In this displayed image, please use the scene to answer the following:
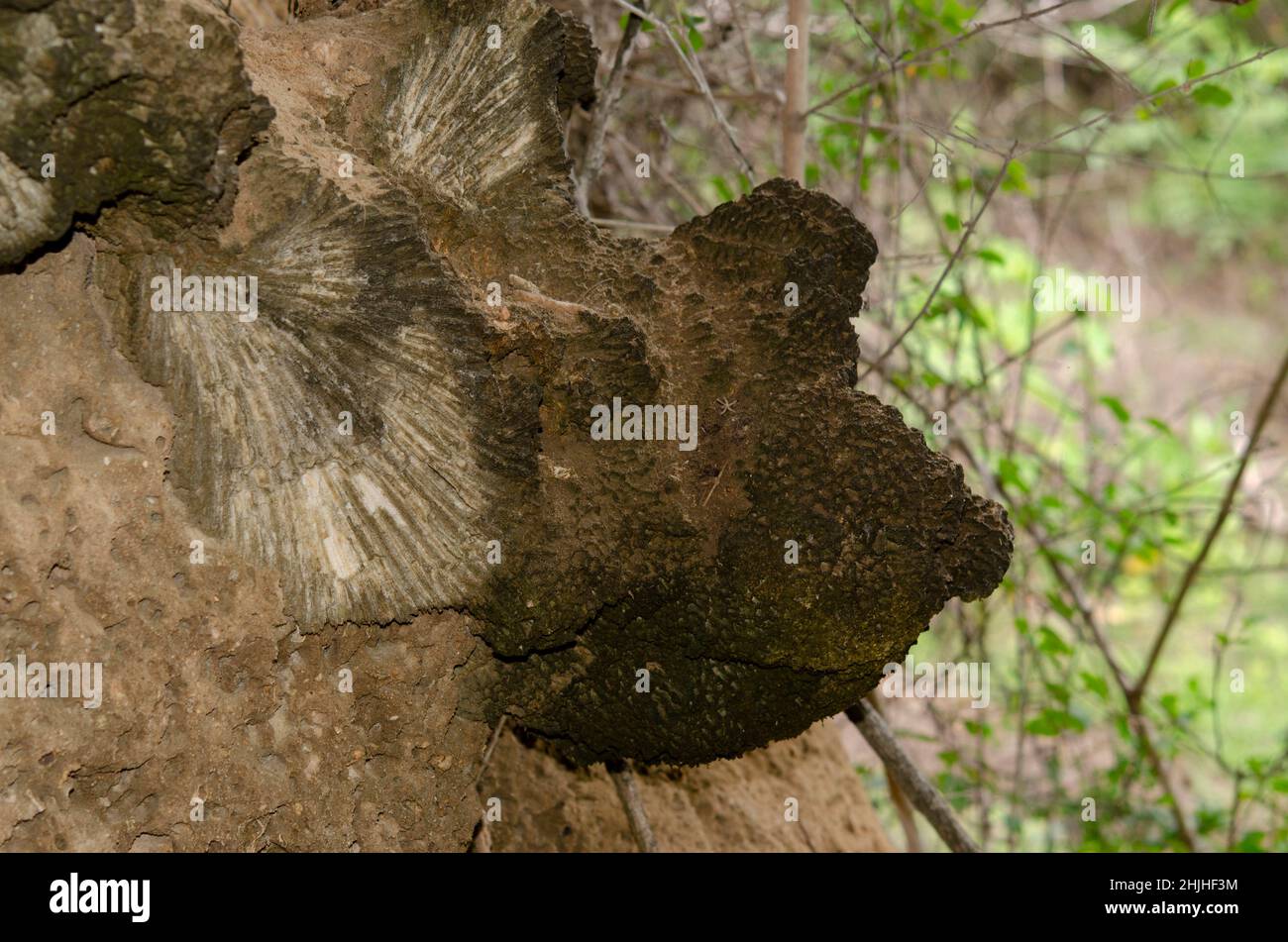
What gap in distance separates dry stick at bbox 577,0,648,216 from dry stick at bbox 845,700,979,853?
1.49m

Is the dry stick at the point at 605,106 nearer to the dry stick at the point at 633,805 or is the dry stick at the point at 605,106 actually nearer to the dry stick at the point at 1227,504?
the dry stick at the point at 633,805

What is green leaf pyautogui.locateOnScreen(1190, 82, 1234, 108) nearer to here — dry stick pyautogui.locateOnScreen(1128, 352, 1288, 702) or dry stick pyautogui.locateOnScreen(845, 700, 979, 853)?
dry stick pyautogui.locateOnScreen(1128, 352, 1288, 702)

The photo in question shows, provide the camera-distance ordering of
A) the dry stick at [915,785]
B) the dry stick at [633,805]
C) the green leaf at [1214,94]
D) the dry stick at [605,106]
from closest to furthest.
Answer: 1. the dry stick at [633,805]
2. the dry stick at [605,106]
3. the dry stick at [915,785]
4. the green leaf at [1214,94]

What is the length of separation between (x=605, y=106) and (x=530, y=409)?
1.31m

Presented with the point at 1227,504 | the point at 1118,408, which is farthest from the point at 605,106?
the point at 1227,504

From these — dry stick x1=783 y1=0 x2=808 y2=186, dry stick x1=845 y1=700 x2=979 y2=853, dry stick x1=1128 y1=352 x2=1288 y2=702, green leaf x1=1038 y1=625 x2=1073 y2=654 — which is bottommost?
dry stick x1=845 y1=700 x2=979 y2=853

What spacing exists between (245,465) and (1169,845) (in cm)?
358

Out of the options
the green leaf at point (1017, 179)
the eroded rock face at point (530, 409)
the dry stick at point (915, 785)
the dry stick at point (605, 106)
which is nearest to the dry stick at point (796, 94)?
the dry stick at point (605, 106)

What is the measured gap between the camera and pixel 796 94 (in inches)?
120

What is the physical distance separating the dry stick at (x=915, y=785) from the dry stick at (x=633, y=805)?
70 cm

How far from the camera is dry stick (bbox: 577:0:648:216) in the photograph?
2.91m

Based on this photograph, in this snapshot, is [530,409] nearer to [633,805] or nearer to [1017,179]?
[633,805]

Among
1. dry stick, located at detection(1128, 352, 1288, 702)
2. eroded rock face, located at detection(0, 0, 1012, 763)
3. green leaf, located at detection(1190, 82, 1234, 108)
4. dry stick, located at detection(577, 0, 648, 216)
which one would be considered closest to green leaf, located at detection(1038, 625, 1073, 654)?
dry stick, located at detection(1128, 352, 1288, 702)

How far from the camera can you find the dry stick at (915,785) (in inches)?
122
